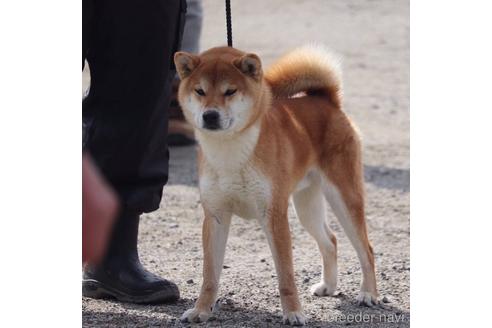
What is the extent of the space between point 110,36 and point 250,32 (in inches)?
191

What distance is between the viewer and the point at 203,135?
2.28 meters

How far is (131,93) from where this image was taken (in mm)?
2260

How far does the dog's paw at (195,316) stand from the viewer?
2301mm

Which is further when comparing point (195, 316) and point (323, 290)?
point (323, 290)

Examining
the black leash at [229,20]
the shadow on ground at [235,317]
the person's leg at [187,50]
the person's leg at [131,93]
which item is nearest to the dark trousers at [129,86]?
the person's leg at [131,93]

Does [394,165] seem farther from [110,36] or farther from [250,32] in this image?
[250,32]

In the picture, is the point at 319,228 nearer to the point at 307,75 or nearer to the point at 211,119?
the point at 307,75

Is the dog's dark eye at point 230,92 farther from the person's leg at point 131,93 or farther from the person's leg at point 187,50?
the person's leg at point 187,50

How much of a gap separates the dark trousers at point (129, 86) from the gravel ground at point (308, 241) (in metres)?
0.33

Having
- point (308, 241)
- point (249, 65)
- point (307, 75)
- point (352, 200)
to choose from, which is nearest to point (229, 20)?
point (249, 65)

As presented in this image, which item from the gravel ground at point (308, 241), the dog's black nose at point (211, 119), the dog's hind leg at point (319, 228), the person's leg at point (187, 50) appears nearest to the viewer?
the dog's black nose at point (211, 119)

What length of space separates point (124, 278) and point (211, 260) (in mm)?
248

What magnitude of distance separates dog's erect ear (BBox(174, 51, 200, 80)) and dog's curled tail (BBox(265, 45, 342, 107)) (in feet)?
1.17

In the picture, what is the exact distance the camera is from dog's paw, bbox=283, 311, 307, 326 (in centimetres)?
227
